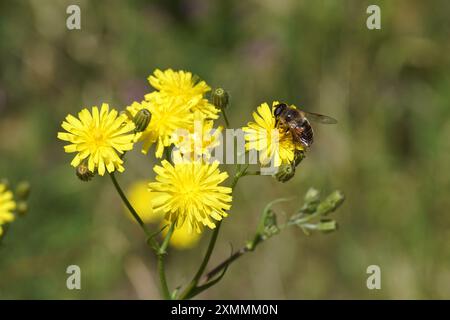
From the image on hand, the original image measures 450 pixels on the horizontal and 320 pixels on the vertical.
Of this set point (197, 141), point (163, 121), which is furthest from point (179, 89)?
point (197, 141)

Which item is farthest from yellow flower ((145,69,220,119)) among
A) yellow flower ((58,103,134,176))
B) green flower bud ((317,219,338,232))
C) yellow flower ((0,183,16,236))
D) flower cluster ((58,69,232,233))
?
yellow flower ((0,183,16,236))

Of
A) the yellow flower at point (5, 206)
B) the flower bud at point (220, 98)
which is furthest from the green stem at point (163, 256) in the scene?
the yellow flower at point (5, 206)

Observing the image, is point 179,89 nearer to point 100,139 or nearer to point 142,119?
point 142,119

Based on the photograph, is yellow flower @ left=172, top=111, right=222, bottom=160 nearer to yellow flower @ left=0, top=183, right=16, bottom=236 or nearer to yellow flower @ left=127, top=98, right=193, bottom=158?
yellow flower @ left=127, top=98, right=193, bottom=158

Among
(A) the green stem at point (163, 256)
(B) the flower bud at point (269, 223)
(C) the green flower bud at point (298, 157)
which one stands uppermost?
(C) the green flower bud at point (298, 157)

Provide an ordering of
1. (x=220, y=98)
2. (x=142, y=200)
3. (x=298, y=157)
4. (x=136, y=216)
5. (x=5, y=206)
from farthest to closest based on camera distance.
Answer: (x=142, y=200)
(x=5, y=206)
(x=298, y=157)
(x=220, y=98)
(x=136, y=216)

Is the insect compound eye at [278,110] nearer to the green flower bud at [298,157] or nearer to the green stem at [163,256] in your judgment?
the green flower bud at [298,157]
